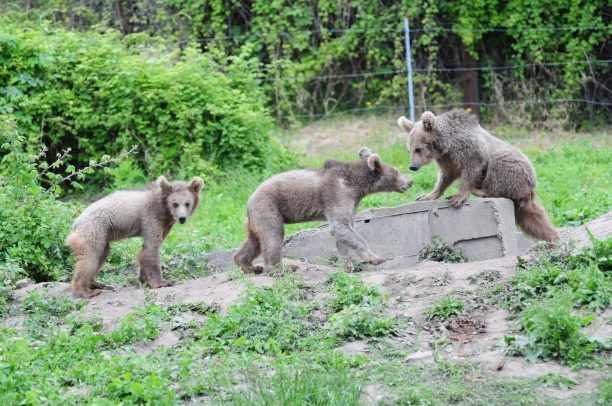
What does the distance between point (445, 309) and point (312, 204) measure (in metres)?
2.67

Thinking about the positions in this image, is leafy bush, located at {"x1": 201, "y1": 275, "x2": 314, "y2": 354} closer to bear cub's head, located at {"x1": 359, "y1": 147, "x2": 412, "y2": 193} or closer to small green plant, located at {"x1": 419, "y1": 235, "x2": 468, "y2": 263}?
small green plant, located at {"x1": 419, "y1": 235, "x2": 468, "y2": 263}

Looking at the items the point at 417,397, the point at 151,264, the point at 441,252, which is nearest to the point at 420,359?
the point at 417,397

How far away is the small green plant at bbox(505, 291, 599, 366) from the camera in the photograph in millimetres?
6859

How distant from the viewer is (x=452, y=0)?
19.0 metres

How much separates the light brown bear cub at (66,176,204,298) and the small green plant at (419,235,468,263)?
2.74 m

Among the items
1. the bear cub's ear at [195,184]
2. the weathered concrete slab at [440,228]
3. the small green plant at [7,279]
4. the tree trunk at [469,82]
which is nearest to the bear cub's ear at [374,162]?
the weathered concrete slab at [440,228]

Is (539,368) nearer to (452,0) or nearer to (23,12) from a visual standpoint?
(452,0)

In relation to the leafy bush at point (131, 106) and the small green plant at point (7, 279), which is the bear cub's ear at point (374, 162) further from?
the leafy bush at point (131, 106)

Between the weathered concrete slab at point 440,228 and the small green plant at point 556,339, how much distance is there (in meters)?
3.07

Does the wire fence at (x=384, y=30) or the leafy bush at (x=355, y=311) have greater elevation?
the wire fence at (x=384, y=30)

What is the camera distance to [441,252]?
10.3m

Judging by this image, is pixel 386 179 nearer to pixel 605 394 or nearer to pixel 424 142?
pixel 424 142

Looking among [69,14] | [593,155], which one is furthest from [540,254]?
[69,14]

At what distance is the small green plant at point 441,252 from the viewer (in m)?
10.3
